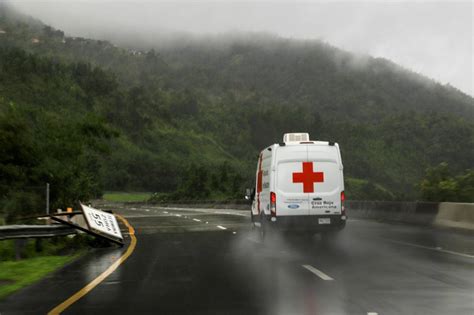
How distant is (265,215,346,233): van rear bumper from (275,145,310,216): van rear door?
0.46ft

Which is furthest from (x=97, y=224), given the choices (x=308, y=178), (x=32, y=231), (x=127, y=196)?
(x=127, y=196)

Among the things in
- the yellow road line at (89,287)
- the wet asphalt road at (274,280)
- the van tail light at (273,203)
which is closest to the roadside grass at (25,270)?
the wet asphalt road at (274,280)

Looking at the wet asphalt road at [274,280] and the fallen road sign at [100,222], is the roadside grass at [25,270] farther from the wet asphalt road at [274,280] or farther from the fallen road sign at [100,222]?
the fallen road sign at [100,222]

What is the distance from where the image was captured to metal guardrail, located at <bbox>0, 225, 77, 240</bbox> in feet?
46.7

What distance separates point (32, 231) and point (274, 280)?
7074mm

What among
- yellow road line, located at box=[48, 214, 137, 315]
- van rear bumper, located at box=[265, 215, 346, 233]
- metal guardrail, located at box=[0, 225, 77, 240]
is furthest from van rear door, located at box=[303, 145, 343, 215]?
metal guardrail, located at box=[0, 225, 77, 240]

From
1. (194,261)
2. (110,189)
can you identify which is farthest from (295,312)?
(110,189)

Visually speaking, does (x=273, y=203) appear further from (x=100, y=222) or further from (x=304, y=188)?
(x=100, y=222)

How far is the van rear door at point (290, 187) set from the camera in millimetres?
17625

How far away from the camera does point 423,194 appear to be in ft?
120

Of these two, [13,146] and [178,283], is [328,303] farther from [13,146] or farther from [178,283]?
[13,146]

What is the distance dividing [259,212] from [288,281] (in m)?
9.16

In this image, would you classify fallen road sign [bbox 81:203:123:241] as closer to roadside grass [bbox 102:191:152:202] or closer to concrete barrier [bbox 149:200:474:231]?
concrete barrier [bbox 149:200:474:231]

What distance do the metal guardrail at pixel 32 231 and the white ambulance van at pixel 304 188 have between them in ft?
18.0
